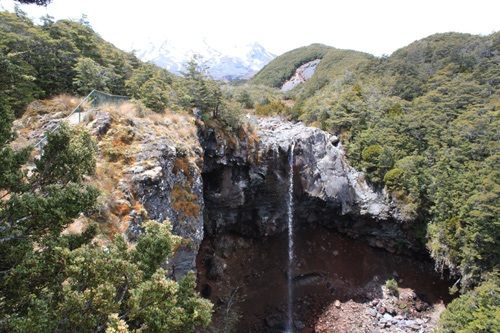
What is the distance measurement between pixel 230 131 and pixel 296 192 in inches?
301

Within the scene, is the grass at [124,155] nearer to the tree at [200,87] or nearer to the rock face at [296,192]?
the tree at [200,87]

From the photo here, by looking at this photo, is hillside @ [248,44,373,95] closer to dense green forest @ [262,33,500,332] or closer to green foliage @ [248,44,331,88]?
green foliage @ [248,44,331,88]

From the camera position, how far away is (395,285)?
16.8 m

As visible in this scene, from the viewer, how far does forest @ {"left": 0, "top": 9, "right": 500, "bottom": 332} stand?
10.5ft

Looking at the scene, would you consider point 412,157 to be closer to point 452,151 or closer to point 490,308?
point 452,151

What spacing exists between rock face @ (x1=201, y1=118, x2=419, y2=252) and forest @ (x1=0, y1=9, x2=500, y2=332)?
1498mm

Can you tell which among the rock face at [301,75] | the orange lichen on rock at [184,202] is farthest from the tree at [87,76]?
the rock face at [301,75]

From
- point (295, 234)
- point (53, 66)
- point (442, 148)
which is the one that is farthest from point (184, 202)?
point (442, 148)

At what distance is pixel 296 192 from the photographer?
19.1 metres

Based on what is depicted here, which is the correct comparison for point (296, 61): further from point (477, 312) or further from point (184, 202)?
point (184, 202)

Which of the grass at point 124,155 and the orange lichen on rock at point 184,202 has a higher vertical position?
the grass at point 124,155

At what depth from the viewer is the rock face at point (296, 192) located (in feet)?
55.7

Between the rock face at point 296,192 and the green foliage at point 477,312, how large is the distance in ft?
17.9

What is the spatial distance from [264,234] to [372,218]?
28.6 ft
